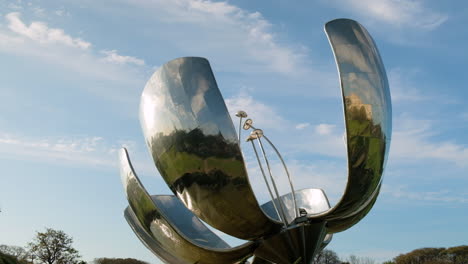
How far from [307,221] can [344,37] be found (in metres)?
3.86

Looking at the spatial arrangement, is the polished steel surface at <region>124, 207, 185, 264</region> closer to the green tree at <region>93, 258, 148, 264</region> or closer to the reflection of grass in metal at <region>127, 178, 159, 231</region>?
the reflection of grass in metal at <region>127, 178, 159, 231</region>

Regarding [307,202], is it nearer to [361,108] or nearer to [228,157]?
[361,108]

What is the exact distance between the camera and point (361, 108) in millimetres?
8891

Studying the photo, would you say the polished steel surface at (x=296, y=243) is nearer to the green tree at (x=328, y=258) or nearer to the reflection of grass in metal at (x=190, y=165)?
the reflection of grass in metal at (x=190, y=165)

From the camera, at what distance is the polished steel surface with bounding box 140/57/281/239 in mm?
8570

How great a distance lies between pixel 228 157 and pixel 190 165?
0.79 metres

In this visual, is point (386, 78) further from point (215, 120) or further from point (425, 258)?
point (425, 258)

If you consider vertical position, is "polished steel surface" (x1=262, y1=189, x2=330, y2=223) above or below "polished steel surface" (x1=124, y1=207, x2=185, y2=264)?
above

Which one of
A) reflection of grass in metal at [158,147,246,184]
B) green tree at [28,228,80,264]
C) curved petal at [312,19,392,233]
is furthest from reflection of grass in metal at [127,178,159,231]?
green tree at [28,228,80,264]

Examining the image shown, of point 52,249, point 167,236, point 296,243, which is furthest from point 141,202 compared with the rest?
point 52,249

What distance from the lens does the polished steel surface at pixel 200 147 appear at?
857cm

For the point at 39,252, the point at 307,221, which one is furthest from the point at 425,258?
the point at 307,221

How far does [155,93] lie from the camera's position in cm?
947

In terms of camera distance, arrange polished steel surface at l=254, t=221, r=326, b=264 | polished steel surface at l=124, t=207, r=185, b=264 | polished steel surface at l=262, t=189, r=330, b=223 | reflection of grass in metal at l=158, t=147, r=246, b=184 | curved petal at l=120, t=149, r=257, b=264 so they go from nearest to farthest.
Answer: reflection of grass in metal at l=158, t=147, r=246, b=184, polished steel surface at l=254, t=221, r=326, b=264, curved petal at l=120, t=149, r=257, b=264, polished steel surface at l=124, t=207, r=185, b=264, polished steel surface at l=262, t=189, r=330, b=223
